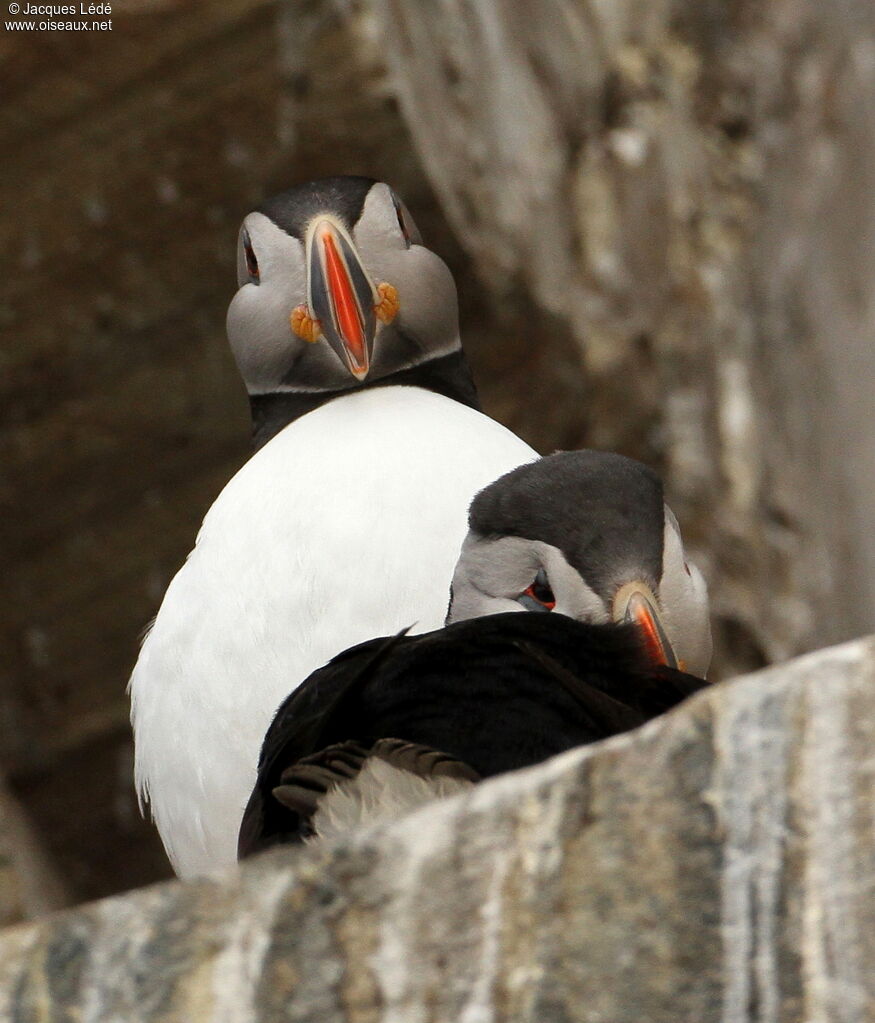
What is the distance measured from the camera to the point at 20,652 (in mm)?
6270

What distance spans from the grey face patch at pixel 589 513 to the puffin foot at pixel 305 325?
35.2 inches

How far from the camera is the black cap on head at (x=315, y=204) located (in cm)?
416

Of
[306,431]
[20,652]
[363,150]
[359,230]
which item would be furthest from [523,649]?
[20,652]

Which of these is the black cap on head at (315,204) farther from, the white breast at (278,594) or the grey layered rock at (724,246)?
the grey layered rock at (724,246)

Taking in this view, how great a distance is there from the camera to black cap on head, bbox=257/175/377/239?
4.16 metres

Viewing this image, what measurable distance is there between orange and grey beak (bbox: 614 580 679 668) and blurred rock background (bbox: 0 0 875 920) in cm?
255

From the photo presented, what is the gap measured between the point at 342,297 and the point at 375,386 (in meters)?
0.38

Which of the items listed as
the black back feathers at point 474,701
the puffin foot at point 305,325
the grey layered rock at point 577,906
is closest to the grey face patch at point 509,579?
the black back feathers at point 474,701

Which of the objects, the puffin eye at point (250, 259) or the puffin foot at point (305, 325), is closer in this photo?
the puffin foot at point (305, 325)

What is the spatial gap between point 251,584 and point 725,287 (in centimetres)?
493

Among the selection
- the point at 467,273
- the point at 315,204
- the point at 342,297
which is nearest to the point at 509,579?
the point at 342,297

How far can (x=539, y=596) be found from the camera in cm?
322

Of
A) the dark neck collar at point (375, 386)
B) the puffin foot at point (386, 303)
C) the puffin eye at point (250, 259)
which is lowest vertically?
the dark neck collar at point (375, 386)

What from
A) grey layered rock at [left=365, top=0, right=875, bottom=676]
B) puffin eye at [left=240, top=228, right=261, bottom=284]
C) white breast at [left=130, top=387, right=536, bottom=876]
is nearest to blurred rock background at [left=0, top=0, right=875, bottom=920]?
grey layered rock at [left=365, top=0, right=875, bottom=676]
